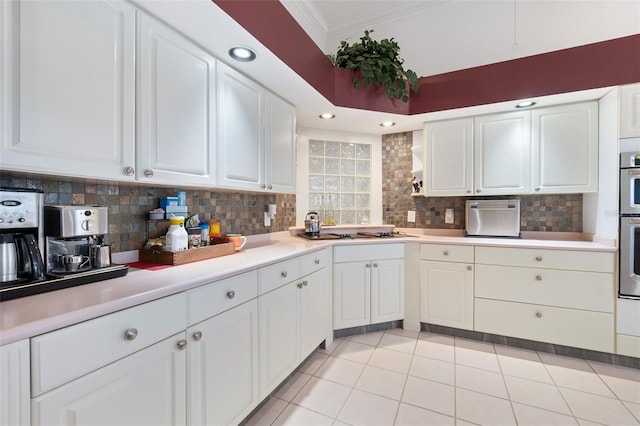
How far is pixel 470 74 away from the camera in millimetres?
2455

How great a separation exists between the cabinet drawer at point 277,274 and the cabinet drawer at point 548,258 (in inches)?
65.6

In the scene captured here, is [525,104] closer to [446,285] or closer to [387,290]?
[446,285]

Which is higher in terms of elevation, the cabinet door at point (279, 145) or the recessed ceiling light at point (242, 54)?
the recessed ceiling light at point (242, 54)

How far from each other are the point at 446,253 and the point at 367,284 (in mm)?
780

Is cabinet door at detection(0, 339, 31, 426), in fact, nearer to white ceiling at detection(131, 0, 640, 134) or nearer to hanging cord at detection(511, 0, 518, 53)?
white ceiling at detection(131, 0, 640, 134)

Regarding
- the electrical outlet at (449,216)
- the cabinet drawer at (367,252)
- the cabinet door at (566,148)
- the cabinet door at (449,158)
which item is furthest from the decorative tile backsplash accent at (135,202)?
the cabinet door at (566,148)

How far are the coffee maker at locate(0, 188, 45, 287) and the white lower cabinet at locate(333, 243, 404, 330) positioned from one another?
1.86 meters

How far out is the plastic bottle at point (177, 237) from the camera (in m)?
1.48

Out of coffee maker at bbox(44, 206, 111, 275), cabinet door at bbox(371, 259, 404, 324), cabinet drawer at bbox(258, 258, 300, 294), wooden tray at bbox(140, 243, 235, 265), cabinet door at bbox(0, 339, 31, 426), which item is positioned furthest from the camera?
cabinet door at bbox(371, 259, 404, 324)

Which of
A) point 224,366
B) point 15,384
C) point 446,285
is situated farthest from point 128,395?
point 446,285

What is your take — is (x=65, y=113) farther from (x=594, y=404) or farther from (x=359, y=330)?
(x=594, y=404)

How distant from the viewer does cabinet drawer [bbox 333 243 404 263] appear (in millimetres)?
2457

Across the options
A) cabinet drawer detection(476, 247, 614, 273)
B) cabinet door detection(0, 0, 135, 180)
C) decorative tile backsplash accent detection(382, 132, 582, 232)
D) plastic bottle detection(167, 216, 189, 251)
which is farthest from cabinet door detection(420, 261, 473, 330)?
cabinet door detection(0, 0, 135, 180)

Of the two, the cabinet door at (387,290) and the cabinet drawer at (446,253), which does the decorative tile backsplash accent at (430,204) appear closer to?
the cabinet drawer at (446,253)
